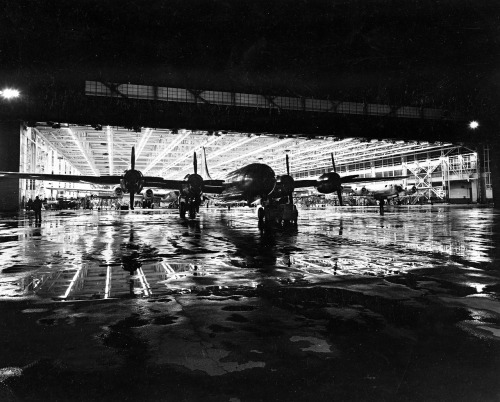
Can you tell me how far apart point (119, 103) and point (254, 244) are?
19.1 meters

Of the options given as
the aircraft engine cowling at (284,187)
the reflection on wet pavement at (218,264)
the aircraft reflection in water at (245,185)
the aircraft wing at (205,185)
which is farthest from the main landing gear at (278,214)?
the reflection on wet pavement at (218,264)

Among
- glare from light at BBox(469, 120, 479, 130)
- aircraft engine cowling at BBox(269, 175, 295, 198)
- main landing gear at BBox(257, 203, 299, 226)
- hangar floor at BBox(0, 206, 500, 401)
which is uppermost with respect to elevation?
glare from light at BBox(469, 120, 479, 130)

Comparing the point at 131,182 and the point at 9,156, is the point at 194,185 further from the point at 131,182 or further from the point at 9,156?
the point at 9,156

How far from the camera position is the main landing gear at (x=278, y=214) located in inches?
838

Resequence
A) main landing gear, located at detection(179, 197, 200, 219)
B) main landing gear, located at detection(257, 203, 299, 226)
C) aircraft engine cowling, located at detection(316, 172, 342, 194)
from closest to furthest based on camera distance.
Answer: main landing gear, located at detection(257, 203, 299, 226), aircraft engine cowling, located at detection(316, 172, 342, 194), main landing gear, located at detection(179, 197, 200, 219)

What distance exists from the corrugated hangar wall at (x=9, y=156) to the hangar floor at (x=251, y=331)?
26980 mm

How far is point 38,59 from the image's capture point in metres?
20.0

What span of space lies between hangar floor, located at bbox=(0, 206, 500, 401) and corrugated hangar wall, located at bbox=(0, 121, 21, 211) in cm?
2698

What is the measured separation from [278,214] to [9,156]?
2447 centimetres

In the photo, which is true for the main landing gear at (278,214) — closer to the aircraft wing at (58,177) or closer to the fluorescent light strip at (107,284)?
the aircraft wing at (58,177)

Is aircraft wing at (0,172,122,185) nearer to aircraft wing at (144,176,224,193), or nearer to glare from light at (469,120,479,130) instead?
aircraft wing at (144,176,224,193)

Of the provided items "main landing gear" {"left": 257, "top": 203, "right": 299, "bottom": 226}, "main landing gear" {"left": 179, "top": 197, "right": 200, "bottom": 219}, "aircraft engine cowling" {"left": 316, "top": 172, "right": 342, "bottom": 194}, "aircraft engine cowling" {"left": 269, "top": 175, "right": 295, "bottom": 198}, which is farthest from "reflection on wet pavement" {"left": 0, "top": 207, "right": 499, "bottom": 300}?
"main landing gear" {"left": 179, "top": 197, "right": 200, "bottom": 219}

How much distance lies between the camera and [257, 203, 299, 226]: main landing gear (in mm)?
21281

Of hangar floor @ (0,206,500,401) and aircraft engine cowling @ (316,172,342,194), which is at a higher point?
aircraft engine cowling @ (316,172,342,194)
